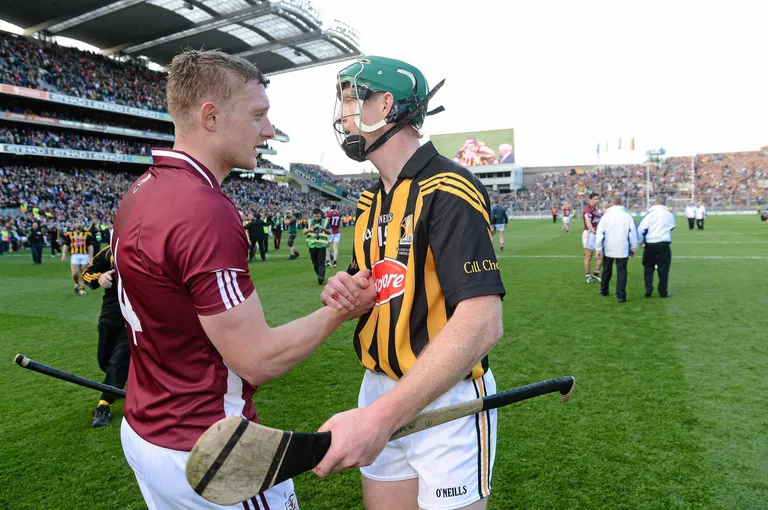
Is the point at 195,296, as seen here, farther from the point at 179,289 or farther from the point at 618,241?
the point at 618,241

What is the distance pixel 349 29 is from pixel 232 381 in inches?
1895

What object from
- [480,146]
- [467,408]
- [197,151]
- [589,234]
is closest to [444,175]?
[467,408]

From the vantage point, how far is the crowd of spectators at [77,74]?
40.7 m

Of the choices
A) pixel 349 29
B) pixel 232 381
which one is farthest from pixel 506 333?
pixel 349 29

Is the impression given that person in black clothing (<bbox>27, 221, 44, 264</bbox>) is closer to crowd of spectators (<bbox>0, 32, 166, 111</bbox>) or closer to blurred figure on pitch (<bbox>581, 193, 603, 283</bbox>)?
blurred figure on pitch (<bbox>581, 193, 603, 283</bbox>)

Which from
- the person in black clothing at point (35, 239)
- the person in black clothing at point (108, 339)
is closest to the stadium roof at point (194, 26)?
the person in black clothing at point (35, 239)

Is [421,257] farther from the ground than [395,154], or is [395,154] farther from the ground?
[395,154]

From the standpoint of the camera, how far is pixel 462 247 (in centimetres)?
171

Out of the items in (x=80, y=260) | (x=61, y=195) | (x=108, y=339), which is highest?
(x=61, y=195)

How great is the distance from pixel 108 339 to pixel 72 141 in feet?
157

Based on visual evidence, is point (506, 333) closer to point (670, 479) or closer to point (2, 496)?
point (670, 479)

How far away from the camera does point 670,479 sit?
385 centimetres

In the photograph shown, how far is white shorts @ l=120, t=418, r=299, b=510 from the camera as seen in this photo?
1.78 metres

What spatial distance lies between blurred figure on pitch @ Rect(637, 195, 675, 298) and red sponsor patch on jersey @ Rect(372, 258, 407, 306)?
411 inches
